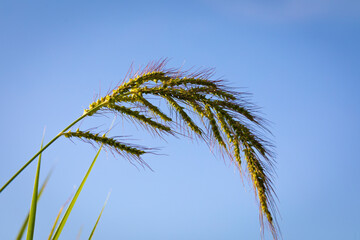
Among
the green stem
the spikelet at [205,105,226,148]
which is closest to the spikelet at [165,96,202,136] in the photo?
the spikelet at [205,105,226,148]

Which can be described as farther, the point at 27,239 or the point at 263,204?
the point at 263,204

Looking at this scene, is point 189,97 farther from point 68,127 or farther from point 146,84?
point 68,127

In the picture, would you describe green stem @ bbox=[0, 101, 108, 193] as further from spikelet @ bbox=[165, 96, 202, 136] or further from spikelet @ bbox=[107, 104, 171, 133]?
spikelet @ bbox=[165, 96, 202, 136]

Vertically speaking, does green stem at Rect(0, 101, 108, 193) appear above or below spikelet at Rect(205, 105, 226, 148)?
below

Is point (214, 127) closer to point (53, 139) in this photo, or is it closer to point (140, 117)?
point (140, 117)

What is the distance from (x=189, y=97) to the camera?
1.81 m

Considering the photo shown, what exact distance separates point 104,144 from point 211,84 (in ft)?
2.10

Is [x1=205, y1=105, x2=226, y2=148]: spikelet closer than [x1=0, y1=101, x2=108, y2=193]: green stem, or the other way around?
[x1=0, y1=101, x2=108, y2=193]: green stem

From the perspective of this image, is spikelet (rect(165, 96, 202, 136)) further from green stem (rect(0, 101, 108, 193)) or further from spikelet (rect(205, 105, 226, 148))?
green stem (rect(0, 101, 108, 193))

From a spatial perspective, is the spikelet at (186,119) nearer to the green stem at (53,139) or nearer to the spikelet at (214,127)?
the spikelet at (214,127)

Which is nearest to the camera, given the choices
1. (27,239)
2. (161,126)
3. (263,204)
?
(27,239)

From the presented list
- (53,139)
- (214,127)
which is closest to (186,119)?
(214,127)

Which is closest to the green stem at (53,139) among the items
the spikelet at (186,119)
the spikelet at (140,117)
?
the spikelet at (140,117)

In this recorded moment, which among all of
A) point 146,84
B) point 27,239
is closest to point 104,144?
point 146,84
